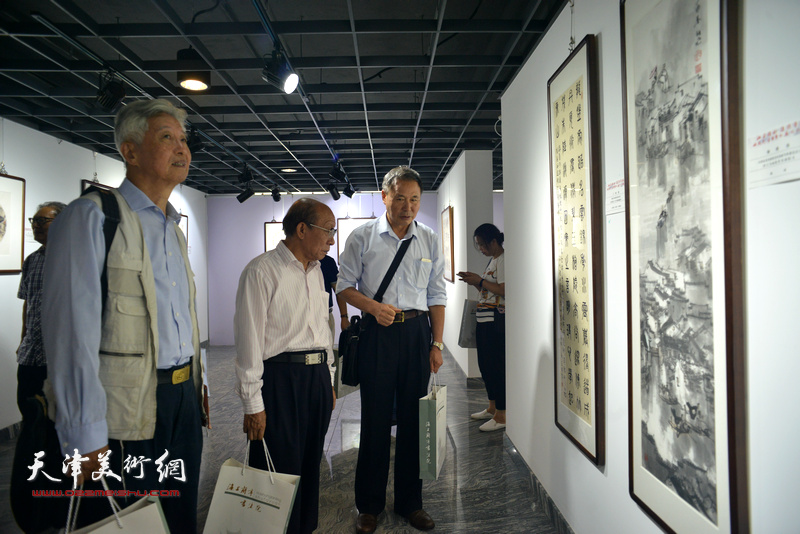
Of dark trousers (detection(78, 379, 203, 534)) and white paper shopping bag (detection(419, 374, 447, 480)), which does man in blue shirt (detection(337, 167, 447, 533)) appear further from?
dark trousers (detection(78, 379, 203, 534))

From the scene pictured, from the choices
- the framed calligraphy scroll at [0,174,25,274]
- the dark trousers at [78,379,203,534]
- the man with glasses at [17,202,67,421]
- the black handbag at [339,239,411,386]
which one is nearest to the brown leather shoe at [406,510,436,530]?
the black handbag at [339,239,411,386]

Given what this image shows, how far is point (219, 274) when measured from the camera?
9508 mm

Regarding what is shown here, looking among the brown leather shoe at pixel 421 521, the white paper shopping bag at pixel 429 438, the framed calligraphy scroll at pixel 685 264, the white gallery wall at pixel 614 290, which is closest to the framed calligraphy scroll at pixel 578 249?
the white gallery wall at pixel 614 290

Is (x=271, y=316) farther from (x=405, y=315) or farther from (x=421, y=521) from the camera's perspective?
(x=421, y=521)

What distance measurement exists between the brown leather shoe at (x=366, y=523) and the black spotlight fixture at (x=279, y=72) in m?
2.78

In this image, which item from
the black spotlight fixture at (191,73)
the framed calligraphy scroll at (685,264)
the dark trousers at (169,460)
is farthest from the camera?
the black spotlight fixture at (191,73)

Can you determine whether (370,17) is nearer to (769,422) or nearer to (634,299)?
(634,299)

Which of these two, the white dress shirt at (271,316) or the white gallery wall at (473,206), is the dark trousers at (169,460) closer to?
the white dress shirt at (271,316)

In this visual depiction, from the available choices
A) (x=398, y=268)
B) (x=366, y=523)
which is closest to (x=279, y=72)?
(x=398, y=268)


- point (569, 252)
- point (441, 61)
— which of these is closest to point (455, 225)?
point (441, 61)

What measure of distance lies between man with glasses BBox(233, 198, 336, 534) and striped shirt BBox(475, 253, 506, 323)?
84.2 inches

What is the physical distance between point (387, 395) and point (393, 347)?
24 centimetres

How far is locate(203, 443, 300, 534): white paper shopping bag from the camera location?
1484 millimetres

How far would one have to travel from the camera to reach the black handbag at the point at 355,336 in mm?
2316
